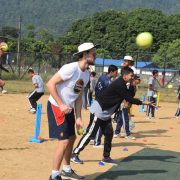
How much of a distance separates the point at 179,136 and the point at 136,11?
74.0 metres

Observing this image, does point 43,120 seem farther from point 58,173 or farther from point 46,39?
point 46,39

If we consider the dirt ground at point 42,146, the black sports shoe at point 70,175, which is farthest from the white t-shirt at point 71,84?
the dirt ground at point 42,146

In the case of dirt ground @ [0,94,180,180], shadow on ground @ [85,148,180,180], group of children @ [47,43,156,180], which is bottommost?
shadow on ground @ [85,148,180,180]

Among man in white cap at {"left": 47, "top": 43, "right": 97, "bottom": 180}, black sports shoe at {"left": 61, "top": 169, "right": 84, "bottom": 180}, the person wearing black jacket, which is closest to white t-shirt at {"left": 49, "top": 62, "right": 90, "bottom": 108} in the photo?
man in white cap at {"left": 47, "top": 43, "right": 97, "bottom": 180}

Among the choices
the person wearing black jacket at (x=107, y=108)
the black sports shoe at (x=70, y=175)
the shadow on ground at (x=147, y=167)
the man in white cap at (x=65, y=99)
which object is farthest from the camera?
the person wearing black jacket at (x=107, y=108)

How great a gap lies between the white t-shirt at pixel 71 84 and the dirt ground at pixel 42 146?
1.41 m

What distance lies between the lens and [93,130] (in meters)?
7.63

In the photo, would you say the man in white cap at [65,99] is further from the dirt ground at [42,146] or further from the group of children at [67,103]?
the dirt ground at [42,146]

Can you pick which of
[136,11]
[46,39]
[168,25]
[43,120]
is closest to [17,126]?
[43,120]

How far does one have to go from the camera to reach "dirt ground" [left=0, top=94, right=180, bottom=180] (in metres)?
7.09

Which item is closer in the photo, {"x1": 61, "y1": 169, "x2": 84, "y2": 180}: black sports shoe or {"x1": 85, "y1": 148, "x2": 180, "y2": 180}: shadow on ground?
{"x1": 61, "y1": 169, "x2": 84, "y2": 180}: black sports shoe

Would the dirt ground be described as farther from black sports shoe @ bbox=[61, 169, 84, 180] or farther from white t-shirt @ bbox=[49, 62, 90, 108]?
white t-shirt @ bbox=[49, 62, 90, 108]

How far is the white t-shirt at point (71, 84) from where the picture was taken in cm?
596

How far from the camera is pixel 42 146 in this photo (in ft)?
29.7
